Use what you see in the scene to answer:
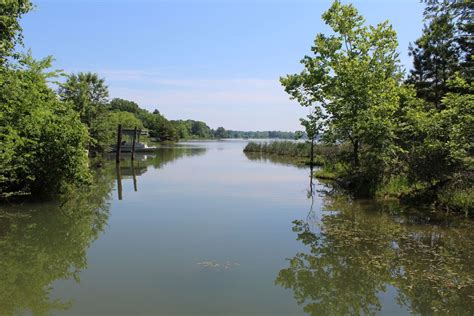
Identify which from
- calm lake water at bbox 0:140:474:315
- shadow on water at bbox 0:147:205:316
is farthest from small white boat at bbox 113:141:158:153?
calm lake water at bbox 0:140:474:315

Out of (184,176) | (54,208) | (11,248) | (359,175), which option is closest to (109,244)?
(11,248)

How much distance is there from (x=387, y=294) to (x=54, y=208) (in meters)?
9.51

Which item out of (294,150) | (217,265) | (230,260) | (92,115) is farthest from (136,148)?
(217,265)

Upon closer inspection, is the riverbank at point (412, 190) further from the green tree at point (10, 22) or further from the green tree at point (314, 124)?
the green tree at point (10, 22)

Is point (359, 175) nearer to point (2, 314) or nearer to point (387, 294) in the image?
point (387, 294)

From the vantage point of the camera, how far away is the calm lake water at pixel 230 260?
530 centimetres

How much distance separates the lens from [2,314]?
474 centimetres

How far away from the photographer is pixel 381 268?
6719mm

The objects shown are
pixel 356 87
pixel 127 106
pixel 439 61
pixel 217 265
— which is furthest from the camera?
pixel 127 106

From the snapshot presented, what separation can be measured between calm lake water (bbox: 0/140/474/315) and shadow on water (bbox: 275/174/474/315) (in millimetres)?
26

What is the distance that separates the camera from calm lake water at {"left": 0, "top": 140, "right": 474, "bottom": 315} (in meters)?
5.30

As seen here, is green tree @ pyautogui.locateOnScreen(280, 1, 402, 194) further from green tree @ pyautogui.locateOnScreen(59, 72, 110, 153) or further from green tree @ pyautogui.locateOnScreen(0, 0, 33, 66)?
green tree @ pyautogui.locateOnScreen(59, 72, 110, 153)

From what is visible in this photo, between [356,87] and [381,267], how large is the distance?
35.5 ft

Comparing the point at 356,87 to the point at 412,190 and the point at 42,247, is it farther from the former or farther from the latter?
the point at 42,247
